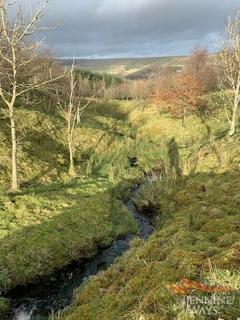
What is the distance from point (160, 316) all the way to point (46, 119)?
3365 centimetres

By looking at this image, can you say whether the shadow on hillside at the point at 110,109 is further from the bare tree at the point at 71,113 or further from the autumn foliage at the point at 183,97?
the bare tree at the point at 71,113

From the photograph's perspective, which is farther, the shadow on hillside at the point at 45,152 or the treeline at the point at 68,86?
the shadow on hillside at the point at 45,152

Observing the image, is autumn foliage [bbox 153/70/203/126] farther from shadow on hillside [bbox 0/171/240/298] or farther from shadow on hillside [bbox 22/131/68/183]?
shadow on hillside [bbox 0/171/240/298]

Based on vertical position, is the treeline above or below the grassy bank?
above

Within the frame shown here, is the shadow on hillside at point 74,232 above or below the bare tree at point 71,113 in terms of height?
below

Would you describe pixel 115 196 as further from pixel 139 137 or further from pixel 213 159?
pixel 139 137

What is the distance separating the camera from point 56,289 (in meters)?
17.0

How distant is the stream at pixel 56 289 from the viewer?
1522 centimetres

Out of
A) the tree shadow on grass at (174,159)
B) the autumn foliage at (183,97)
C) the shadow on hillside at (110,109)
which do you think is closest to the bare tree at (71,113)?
the tree shadow on grass at (174,159)

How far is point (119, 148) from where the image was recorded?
40.4 meters

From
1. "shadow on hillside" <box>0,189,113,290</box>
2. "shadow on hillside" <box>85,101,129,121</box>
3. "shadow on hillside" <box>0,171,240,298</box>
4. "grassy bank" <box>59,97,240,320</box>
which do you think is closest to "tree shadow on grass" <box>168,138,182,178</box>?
"grassy bank" <box>59,97,240,320</box>

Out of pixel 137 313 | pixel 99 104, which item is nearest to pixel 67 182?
pixel 137 313

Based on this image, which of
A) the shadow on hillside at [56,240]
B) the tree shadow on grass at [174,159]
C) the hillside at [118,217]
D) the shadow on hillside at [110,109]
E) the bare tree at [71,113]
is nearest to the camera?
the hillside at [118,217]

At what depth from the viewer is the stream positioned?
1522 cm
